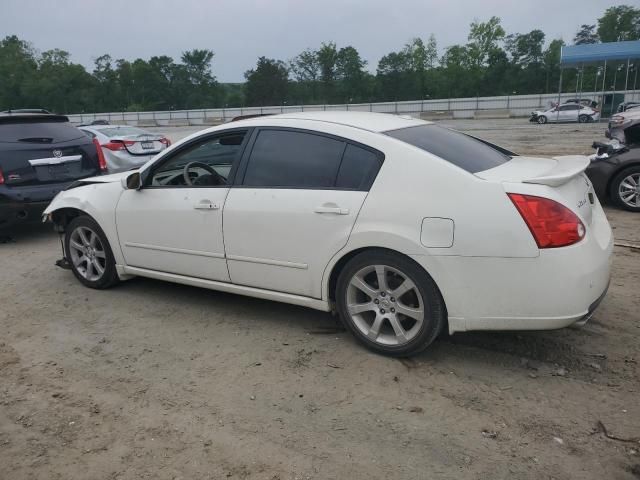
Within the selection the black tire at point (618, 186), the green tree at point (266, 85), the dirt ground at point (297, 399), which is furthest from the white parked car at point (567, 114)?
the green tree at point (266, 85)

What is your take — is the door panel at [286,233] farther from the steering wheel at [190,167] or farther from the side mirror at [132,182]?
the side mirror at [132,182]

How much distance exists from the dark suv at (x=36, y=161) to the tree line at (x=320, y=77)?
67.9 metres

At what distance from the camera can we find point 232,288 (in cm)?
432

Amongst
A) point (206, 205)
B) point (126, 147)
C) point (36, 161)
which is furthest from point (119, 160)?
point (206, 205)

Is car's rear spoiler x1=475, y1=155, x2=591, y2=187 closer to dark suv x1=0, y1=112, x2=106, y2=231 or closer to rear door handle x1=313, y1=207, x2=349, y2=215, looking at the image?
rear door handle x1=313, y1=207, x2=349, y2=215

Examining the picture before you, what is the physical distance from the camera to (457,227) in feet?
10.7

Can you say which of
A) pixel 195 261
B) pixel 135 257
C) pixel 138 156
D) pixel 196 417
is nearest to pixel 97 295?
pixel 135 257

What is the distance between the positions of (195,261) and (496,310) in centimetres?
238

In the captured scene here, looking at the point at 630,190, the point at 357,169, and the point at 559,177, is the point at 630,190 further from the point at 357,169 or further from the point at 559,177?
the point at 357,169

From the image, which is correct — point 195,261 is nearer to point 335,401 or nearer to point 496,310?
point 335,401

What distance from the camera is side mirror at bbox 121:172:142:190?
15.4ft

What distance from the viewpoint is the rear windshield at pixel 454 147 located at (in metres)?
3.65

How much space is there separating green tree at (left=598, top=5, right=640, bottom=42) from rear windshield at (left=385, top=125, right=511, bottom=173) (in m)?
88.6

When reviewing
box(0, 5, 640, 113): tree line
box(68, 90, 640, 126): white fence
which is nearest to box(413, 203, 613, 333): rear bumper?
box(68, 90, 640, 126): white fence
